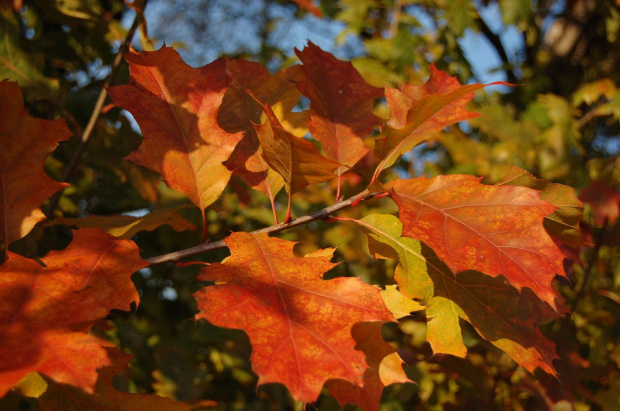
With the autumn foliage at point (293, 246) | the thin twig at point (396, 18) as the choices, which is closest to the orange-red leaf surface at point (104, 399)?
the autumn foliage at point (293, 246)

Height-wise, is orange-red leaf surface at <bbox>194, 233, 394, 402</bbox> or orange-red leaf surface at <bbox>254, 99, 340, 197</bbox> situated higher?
orange-red leaf surface at <bbox>254, 99, 340, 197</bbox>

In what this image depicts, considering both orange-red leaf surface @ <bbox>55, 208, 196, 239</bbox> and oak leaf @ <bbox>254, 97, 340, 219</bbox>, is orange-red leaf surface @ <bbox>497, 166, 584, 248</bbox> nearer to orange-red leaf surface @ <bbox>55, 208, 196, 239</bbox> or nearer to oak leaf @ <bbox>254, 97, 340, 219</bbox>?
oak leaf @ <bbox>254, 97, 340, 219</bbox>

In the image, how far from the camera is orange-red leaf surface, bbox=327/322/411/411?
26.4 inches

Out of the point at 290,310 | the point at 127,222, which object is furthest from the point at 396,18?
the point at 290,310

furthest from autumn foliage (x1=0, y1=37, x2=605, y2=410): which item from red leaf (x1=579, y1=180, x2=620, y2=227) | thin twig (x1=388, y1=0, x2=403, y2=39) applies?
thin twig (x1=388, y1=0, x2=403, y2=39)

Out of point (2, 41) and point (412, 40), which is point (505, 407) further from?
point (412, 40)

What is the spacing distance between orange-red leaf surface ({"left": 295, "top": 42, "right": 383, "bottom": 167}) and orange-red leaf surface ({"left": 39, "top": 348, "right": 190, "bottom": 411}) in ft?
1.35

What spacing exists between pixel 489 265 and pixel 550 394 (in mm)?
744

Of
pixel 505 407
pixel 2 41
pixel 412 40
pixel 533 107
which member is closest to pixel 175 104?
pixel 2 41

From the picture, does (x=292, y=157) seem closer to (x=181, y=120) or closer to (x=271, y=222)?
(x=181, y=120)

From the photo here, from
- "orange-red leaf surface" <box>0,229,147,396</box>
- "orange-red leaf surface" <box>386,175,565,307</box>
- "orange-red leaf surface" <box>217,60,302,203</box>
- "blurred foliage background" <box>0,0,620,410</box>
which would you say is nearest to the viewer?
"orange-red leaf surface" <box>0,229,147,396</box>

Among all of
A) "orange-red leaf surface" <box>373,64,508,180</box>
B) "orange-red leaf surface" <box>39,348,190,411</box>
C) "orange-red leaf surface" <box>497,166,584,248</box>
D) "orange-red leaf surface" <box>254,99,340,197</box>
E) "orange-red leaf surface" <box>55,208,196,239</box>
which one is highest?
"orange-red leaf surface" <box>373,64,508,180</box>

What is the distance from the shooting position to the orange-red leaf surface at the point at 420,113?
0.68m

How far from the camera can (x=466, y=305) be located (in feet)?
2.37
